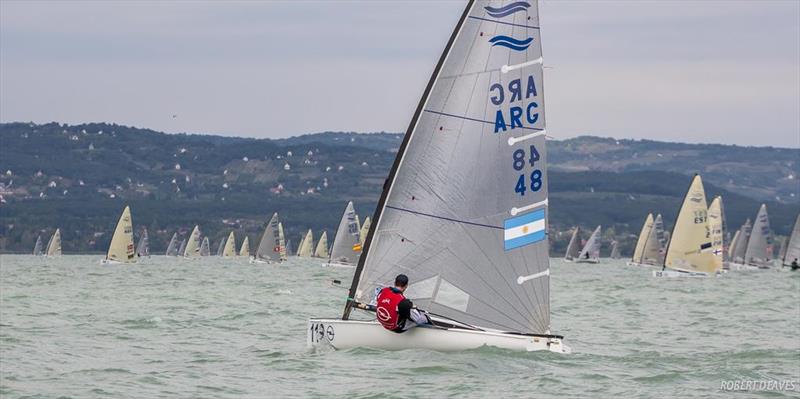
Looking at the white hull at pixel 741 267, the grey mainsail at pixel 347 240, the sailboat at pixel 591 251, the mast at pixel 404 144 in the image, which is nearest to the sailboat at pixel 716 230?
the white hull at pixel 741 267

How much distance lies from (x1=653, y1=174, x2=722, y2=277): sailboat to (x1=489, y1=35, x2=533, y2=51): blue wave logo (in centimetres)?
5344

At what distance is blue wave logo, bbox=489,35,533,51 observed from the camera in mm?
23469

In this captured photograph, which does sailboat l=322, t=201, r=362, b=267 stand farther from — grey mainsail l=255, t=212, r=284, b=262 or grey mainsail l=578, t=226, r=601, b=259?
grey mainsail l=578, t=226, r=601, b=259

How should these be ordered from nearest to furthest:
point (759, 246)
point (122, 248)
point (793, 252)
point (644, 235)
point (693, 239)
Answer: point (693, 239) → point (793, 252) → point (122, 248) → point (759, 246) → point (644, 235)

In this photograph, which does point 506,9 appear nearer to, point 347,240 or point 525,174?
point 525,174

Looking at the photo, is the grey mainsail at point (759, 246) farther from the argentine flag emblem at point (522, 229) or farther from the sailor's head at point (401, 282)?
the sailor's head at point (401, 282)

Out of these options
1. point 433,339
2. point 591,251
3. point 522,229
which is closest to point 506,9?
point 522,229

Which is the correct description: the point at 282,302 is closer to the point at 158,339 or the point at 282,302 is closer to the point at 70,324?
the point at 70,324

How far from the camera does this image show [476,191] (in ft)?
78.6

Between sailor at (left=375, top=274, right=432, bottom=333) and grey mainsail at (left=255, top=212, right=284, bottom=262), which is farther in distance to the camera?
grey mainsail at (left=255, top=212, right=284, bottom=262)

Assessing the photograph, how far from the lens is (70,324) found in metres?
33.8

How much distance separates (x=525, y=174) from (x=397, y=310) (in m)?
3.07

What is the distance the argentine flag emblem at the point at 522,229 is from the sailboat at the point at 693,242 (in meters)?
52.8

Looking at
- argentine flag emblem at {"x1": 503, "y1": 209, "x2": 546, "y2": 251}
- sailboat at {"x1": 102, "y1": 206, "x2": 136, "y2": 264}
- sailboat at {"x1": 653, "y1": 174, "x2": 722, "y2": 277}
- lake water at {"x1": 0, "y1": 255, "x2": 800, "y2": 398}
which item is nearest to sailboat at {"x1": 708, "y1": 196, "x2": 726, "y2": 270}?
sailboat at {"x1": 653, "y1": 174, "x2": 722, "y2": 277}
